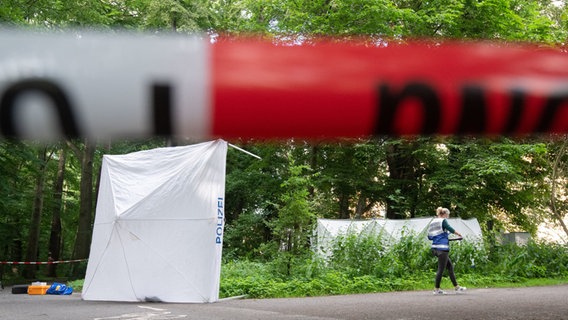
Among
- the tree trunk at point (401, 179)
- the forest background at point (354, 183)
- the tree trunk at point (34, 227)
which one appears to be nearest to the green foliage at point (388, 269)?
the forest background at point (354, 183)

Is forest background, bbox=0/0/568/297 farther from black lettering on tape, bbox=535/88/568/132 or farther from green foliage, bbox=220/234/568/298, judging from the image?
black lettering on tape, bbox=535/88/568/132

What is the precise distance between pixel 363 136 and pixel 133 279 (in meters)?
8.78

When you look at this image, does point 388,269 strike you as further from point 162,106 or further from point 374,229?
point 162,106

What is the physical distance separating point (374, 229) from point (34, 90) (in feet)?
49.5

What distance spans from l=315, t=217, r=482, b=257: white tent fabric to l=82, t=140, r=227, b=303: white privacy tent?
16.7 ft

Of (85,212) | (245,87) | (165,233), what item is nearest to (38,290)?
(165,233)

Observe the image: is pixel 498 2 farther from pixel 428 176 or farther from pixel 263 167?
pixel 263 167

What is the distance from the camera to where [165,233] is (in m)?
9.52

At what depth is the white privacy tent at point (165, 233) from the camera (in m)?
9.36

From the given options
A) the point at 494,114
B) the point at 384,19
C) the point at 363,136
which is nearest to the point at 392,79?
the point at 363,136

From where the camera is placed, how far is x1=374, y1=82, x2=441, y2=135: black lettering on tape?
1.30m

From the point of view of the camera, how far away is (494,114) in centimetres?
135

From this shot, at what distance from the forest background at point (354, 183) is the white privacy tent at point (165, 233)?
188cm

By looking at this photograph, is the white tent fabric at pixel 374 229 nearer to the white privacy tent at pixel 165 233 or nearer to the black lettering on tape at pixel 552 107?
the white privacy tent at pixel 165 233
